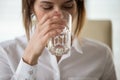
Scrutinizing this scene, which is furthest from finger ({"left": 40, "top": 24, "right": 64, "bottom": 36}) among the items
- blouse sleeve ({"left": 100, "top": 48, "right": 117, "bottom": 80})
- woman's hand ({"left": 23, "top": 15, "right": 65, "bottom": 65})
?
blouse sleeve ({"left": 100, "top": 48, "right": 117, "bottom": 80})

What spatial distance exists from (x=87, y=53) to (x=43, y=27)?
436 millimetres

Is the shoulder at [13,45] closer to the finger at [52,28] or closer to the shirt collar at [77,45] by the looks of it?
the shirt collar at [77,45]

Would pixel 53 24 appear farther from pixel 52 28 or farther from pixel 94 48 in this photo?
pixel 94 48

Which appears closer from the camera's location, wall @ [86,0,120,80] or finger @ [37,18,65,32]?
finger @ [37,18,65,32]

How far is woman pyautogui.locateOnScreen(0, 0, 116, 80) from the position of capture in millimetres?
1102

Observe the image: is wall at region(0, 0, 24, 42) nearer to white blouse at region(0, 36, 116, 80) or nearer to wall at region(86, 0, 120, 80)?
wall at region(86, 0, 120, 80)

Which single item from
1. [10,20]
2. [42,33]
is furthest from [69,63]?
[10,20]

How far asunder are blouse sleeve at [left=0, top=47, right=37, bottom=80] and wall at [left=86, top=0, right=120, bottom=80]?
137 cm

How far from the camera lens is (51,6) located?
1.17 meters

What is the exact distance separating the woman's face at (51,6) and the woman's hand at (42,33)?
147 millimetres

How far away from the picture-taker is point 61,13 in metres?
1.03

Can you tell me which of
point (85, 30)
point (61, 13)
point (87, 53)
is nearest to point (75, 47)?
point (87, 53)

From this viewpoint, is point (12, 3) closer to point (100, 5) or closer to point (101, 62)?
point (100, 5)

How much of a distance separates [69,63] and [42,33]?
0.35m
